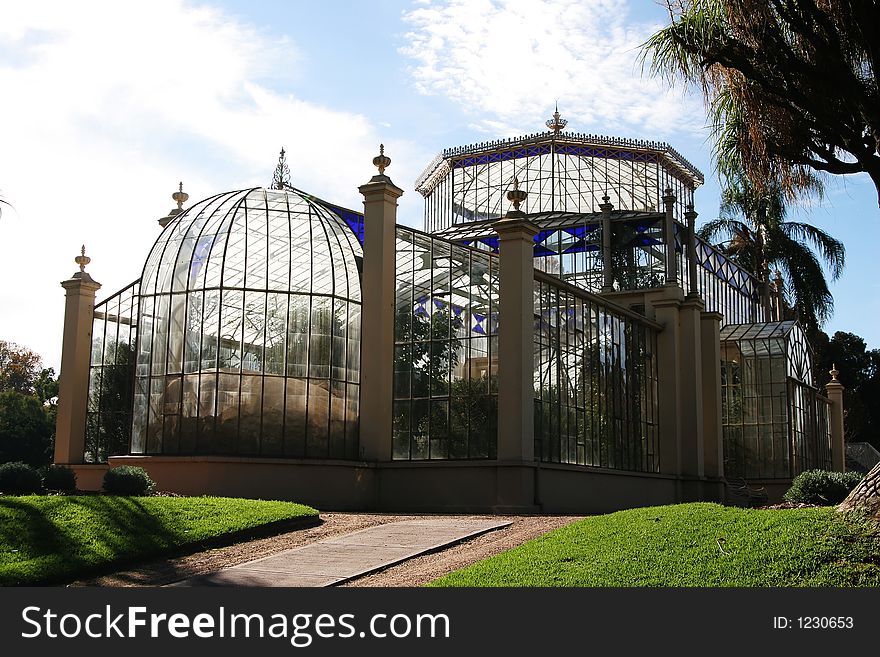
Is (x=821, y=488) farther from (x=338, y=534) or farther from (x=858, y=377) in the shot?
(x=858, y=377)

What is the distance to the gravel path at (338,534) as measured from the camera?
1177 centimetres

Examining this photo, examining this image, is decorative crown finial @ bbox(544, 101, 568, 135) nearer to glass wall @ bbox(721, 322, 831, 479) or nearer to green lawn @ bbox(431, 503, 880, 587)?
glass wall @ bbox(721, 322, 831, 479)

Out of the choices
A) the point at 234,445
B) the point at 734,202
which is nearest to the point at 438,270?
the point at 234,445

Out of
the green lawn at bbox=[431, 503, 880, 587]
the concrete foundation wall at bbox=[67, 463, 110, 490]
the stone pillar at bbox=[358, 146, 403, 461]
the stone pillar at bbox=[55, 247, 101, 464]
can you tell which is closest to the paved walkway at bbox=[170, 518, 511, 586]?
the green lawn at bbox=[431, 503, 880, 587]

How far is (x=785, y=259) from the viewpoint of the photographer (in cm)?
3944

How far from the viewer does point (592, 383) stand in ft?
76.3

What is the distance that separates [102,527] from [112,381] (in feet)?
35.5

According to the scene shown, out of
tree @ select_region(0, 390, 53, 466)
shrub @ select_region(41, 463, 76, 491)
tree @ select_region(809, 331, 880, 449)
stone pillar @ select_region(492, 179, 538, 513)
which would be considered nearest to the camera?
shrub @ select_region(41, 463, 76, 491)

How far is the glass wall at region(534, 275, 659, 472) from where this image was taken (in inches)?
833

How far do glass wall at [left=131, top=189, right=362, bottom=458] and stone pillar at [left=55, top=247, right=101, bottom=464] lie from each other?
8.62 feet

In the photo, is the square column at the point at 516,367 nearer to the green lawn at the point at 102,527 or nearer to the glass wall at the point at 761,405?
the green lawn at the point at 102,527

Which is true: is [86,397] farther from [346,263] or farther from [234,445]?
[346,263]

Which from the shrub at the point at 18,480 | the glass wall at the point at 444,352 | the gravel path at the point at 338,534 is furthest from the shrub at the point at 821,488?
the shrub at the point at 18,480

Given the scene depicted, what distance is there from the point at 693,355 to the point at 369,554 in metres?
17.2
